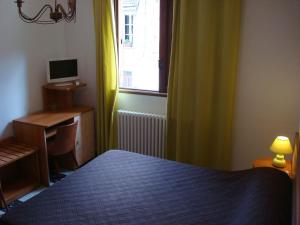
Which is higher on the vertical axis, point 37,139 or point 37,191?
point 37,139

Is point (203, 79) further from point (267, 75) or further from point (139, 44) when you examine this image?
point (139, 44)

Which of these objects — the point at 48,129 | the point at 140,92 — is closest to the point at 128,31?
the point at 140,92

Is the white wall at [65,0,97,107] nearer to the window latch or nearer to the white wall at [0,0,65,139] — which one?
the white wall at [0,0,65,139]

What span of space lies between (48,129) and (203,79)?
70.6 inches

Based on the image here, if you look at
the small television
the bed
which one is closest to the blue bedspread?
the bed

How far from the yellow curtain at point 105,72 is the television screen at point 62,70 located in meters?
0.34

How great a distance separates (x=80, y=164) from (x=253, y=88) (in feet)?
7.34

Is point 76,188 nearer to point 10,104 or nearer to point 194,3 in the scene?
point 10,104

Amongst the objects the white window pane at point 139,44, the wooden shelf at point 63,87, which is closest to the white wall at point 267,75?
the white window pane at point 139,44

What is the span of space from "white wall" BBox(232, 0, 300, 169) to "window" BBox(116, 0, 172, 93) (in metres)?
0.85

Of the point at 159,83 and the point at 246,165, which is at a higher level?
the point at 159,83

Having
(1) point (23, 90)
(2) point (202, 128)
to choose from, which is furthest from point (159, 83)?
(1) point (23, 90)

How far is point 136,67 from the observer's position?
363 centimetres

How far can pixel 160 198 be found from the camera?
1994 mm
